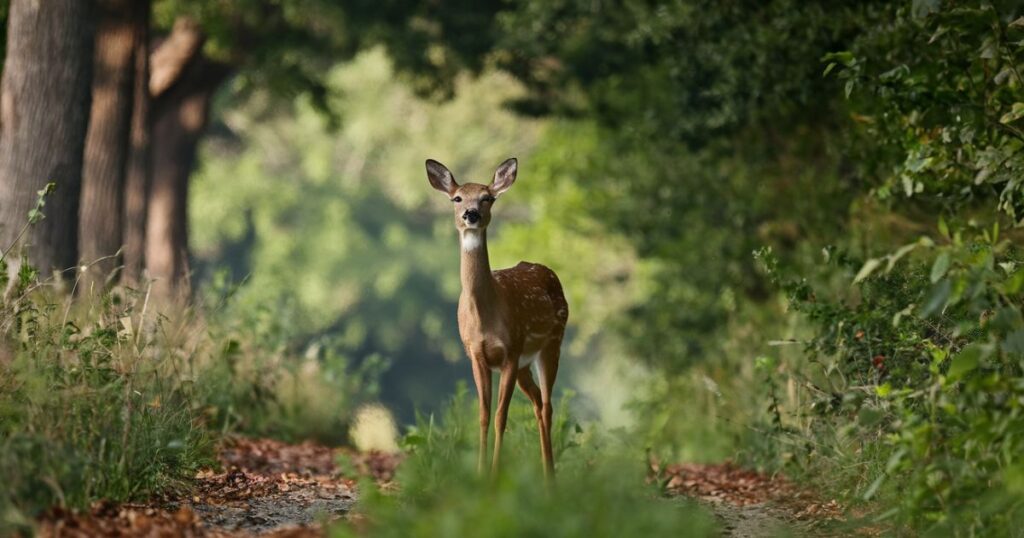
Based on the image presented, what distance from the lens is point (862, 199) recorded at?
1327cm

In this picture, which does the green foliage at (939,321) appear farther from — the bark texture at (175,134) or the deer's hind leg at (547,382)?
the bark texture at (175,134)

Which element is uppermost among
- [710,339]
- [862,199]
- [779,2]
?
[779,2]

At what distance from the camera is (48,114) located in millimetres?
12000

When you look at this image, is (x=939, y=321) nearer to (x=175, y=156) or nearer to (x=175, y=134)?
(x=175, y=156)

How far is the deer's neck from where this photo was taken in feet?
27.7

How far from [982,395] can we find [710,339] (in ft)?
43.7

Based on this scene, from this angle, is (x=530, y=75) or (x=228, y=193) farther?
(x=228, y=193)

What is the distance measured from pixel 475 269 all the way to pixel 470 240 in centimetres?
18

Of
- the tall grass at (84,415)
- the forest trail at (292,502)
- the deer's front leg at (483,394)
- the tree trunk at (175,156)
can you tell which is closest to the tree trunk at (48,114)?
the tall grass at (84,415)

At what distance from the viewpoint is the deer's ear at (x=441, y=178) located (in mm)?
8859

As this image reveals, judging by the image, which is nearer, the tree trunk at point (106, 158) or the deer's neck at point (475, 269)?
the deer's neck at point (475, 269)

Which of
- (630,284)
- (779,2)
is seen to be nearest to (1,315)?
(779,2)

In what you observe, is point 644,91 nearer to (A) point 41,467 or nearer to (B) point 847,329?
(B) point 847,329

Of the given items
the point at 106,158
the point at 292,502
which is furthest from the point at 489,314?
the point at 106,158
